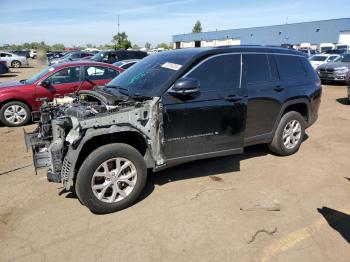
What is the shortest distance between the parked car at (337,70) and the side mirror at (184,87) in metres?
14.2

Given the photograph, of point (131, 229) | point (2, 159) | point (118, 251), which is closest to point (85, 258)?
point (118, 251)

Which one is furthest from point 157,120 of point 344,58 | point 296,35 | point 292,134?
point 296,35

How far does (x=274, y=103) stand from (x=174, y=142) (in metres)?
2.03

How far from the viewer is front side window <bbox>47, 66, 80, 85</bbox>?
28.1ft

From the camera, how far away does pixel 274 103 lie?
5.29m

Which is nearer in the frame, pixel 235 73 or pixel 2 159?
pixel 235 73

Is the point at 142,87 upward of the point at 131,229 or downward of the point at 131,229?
upward

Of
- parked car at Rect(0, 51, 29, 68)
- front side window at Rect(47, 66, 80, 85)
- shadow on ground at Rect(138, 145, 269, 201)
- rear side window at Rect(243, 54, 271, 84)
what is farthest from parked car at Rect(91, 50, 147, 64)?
parked car at Rect(0, 51, 29, 68)

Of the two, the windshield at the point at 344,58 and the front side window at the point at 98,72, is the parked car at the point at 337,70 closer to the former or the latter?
the windshield at the point at 344,58

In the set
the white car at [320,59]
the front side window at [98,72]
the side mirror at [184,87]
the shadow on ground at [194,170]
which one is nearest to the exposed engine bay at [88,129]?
the side mirror at [184,87]

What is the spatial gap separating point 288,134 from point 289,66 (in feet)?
3.84

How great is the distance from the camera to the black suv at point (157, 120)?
3.78 metres

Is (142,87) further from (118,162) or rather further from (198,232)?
(198,232)

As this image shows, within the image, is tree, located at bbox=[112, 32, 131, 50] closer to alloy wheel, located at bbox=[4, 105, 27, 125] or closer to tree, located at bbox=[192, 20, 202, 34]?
tree, located at bbox=[192, 20, 202, 34]
